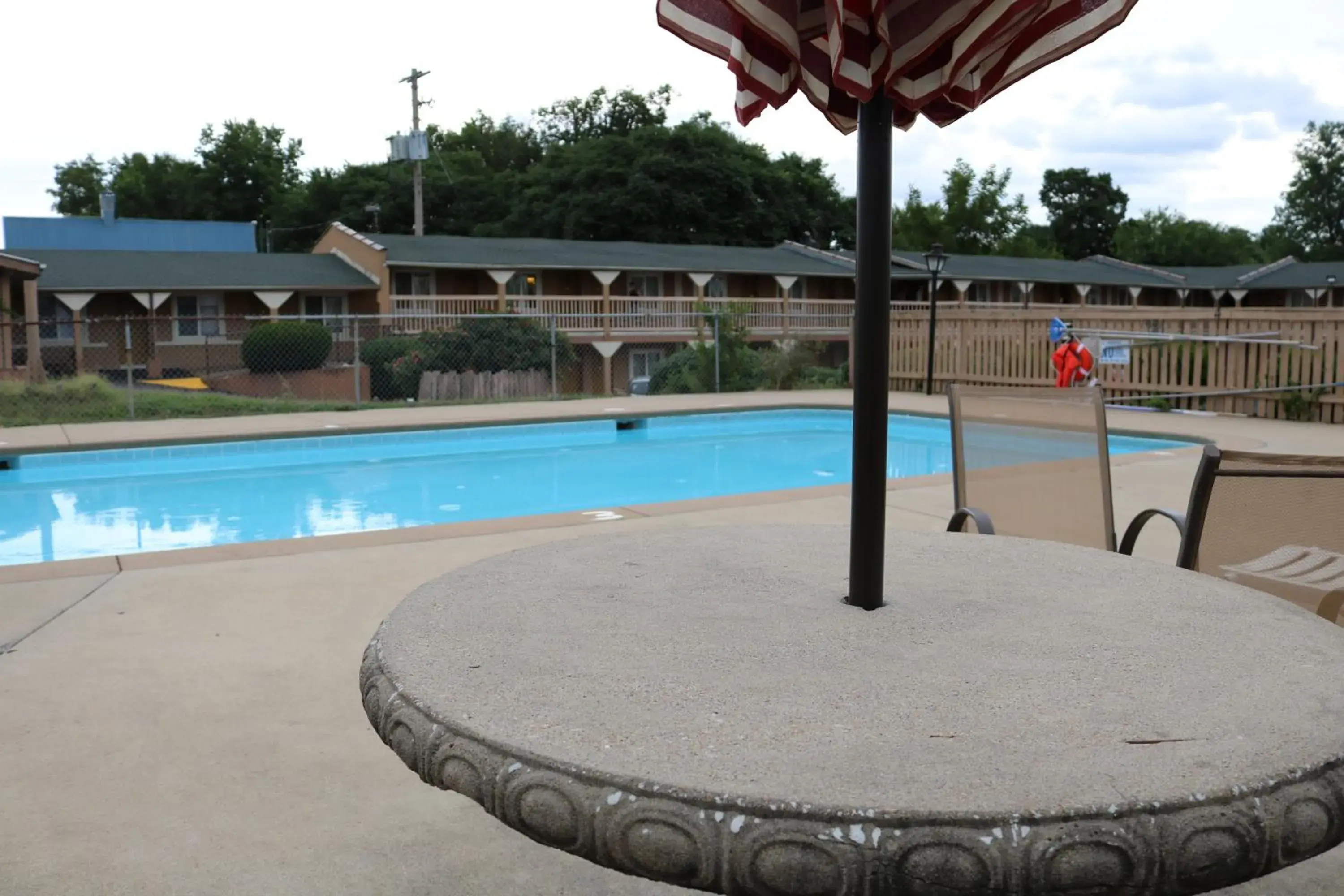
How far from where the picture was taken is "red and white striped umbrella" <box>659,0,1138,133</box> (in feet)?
6.06

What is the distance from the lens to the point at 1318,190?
7150 cm

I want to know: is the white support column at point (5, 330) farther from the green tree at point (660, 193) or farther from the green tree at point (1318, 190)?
the green tree at point (1318, 190)

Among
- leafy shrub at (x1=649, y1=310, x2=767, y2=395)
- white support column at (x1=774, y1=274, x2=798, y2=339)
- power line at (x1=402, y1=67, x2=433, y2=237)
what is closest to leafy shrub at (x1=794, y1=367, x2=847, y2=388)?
leafy shrub at (x1=649, y1=310, x2=767, y2=395)

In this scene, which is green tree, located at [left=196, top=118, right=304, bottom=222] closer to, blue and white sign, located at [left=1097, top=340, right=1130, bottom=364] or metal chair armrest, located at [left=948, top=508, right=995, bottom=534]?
blue and white sign, located at [left=1097, top=340, right=1130, bottom=364]

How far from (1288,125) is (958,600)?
83016mm

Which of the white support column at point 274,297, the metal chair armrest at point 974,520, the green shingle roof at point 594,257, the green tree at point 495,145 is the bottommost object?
the metal chair armrest at point 974,520

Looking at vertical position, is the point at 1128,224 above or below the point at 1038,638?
above

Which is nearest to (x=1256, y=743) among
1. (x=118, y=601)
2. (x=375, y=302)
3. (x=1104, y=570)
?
(x=1104, y=570)

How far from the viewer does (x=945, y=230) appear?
196ft

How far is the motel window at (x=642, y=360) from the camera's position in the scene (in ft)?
106

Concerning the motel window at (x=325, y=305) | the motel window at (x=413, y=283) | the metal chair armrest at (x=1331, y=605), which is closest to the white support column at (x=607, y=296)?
the motel window at (x=413, y=283)

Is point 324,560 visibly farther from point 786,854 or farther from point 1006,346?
point 1006,346

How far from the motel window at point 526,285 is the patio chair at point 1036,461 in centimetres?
3237

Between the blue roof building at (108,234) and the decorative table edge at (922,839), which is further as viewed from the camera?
the blue roof building at (108,234)
